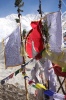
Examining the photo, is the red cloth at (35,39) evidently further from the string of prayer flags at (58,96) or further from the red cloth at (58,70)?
the string of prayer flags at (58,96)

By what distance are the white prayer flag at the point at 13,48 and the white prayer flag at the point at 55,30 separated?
2344 mm

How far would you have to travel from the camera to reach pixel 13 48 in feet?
46.7

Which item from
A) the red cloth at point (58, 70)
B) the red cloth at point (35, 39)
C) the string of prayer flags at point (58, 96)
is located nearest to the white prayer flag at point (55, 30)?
the red cloth at point (35, 39)

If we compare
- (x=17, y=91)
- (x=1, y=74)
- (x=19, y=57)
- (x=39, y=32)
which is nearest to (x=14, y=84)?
(x=17, y=91)

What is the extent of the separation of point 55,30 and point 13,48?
287 centimetres

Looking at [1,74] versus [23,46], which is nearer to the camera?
Answer: [23,46]

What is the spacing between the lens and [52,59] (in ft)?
39.1

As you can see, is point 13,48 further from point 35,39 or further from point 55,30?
point 55,30

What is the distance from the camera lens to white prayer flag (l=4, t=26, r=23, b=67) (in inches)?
560

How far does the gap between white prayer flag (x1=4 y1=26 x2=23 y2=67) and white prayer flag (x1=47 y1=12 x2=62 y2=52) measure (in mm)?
2344

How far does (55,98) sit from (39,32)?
3.47 meters

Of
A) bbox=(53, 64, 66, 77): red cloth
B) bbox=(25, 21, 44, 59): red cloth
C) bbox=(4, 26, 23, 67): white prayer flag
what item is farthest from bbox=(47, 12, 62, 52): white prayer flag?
bbox=(4, 26, 23, 67): white prayer flag

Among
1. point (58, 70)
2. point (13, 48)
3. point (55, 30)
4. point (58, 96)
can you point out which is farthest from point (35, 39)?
point (58, 96)

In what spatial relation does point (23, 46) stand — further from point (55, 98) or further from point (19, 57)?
point (55, 98)
